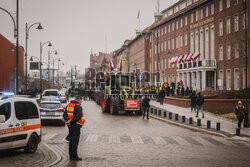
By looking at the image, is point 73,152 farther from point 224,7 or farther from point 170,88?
point 224,7

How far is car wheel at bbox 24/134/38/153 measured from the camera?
1227 centimetres

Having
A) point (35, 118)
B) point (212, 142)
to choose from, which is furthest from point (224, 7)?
point (35, 118)

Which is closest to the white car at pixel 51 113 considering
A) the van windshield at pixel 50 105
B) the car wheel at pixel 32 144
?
the van windshield at pixel 50 105

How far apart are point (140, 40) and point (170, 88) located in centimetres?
5709

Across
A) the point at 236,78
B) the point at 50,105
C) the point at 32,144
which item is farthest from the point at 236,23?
the point at 32,144

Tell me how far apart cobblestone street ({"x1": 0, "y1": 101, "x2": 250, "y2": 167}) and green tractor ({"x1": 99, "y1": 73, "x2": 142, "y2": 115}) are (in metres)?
11.0

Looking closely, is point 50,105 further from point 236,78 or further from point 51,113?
point 236,78

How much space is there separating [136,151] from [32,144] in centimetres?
341

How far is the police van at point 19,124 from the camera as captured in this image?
36.5 feet

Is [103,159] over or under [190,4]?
under

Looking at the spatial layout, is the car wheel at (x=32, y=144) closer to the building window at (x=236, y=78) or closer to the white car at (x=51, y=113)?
the white car at (x=51, y=113)

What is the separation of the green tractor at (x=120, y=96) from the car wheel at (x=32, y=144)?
1874 cm

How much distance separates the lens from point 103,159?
38.4ft

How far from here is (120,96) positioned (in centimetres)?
3219
